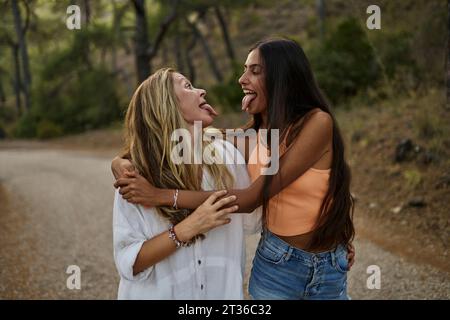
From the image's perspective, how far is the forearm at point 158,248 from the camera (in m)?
1.81

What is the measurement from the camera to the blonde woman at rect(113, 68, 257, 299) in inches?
71.6

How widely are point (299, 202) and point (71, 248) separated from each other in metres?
4.42

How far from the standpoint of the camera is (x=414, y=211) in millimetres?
6035

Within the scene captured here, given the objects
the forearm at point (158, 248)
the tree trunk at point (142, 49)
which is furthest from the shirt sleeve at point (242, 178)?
the tree trunk at point (142, 49)

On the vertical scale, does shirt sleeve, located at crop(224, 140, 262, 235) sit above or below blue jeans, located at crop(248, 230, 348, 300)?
above

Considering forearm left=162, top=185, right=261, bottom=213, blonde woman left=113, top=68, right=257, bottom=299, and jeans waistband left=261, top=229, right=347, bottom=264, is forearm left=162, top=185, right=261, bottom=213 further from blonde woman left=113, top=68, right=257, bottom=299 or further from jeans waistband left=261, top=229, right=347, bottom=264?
jeans waistband left=261, top=229, right=347, bottom=264

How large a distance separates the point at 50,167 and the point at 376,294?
7.96 m

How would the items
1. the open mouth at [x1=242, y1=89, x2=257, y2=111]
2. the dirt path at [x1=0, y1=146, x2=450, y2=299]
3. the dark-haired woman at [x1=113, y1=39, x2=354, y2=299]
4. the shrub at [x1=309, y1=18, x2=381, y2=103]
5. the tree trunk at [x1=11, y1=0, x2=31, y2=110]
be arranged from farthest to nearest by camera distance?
the tree trunk at [x1=11, y1=0, x2=31, y2=110] → the shrub at [x1=309, y1=18, x2=381, y2=103] → the dirt path at [x1=0, y1=146, x2=450, y2=299] → the open mouth at [x1=242, y1=89, x2=257, y2=111] → the dark-haired woman at [x1=113, y1=39, x2=354, y2=299]

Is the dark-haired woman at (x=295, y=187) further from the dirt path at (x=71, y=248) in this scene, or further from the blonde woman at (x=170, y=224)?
the dirt path at (x=71, y=248)

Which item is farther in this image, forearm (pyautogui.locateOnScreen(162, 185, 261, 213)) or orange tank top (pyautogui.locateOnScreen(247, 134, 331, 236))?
orange tank top (pyautogui.locateOnScreen(247, 134, 331, 236))

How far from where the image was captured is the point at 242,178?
2.08m

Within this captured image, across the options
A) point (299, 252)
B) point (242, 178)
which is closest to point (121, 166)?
point (242, 178)

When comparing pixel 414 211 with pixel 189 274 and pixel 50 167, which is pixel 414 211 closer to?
pixel 189 274

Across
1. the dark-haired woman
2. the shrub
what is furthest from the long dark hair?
the shrub
